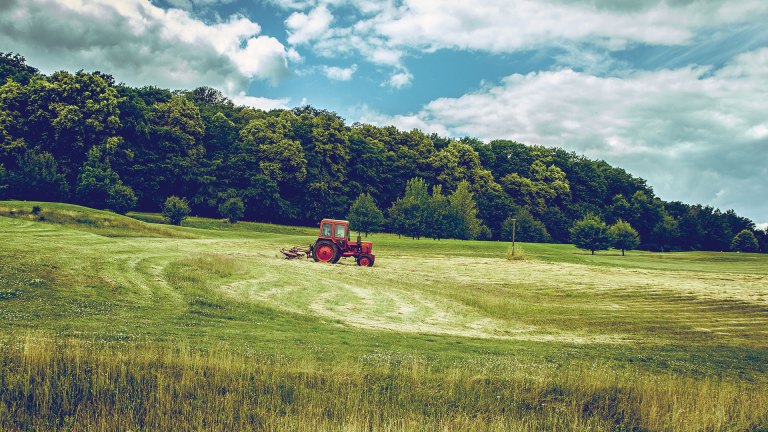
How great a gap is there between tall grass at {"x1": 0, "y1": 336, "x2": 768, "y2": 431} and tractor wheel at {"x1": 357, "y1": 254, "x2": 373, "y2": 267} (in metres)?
29.1

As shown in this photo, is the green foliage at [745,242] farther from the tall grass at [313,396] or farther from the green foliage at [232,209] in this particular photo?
the tall grass at [313,396]

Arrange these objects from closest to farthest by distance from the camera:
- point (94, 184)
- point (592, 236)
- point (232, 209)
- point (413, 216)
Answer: point (94, 184) < point (592, 236) < point (232, 209) < point (413, 216)

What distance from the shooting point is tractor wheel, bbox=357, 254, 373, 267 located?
41.6 m

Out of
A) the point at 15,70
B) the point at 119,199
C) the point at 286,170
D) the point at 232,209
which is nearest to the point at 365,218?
the point at 232,209

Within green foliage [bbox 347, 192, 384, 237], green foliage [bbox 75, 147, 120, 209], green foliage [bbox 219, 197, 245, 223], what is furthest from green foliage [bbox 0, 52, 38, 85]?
green foliage [bbox 347, 192, 384, 237]

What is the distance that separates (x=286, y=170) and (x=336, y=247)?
210 feet

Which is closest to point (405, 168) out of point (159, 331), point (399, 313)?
point (399, 313)

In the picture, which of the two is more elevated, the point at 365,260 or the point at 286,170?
the point at 286,170

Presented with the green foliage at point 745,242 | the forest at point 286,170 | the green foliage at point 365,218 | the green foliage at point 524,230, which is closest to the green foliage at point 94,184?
the forest at point 286,170

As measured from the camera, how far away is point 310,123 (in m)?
113

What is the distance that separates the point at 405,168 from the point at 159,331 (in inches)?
4271

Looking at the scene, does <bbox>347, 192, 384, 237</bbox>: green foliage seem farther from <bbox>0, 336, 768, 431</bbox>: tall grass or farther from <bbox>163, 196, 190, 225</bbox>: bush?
<bbox>0, 336, 768, 431</bbox>: tall grass

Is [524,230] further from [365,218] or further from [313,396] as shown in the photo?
[313,396]

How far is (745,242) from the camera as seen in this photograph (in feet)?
390
